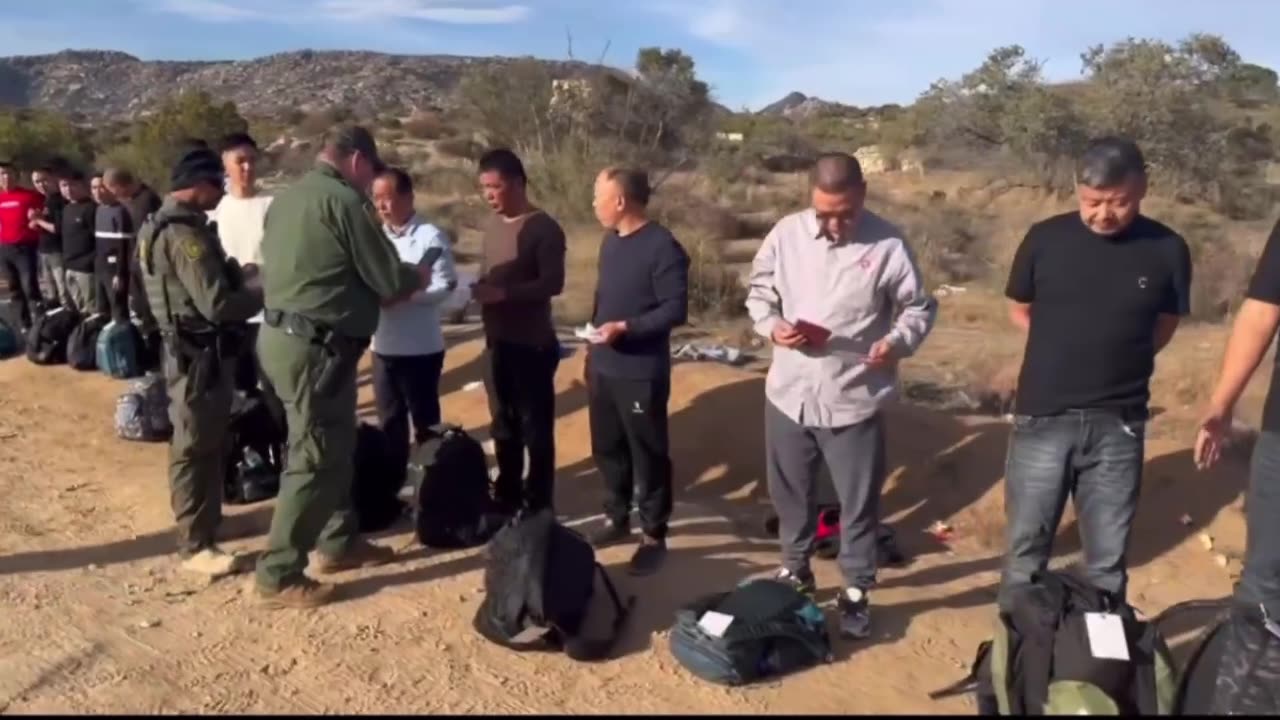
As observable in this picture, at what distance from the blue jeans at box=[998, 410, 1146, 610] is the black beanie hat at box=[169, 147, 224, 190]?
11.5 feet

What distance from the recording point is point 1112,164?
419cm

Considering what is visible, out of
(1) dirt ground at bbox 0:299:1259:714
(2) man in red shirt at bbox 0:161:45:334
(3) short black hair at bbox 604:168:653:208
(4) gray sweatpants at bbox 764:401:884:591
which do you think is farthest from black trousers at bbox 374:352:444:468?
(2) man in red shirt at bbox 0:161:45:334

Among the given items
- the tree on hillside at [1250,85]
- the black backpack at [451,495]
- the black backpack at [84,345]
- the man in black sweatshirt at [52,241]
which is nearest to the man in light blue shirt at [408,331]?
the black backpack at [451,495]

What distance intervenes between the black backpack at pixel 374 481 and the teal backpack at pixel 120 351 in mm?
4181

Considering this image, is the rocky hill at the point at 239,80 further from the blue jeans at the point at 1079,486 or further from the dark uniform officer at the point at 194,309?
the blue jeans at the point at 1079,486

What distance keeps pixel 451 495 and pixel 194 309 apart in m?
1.45

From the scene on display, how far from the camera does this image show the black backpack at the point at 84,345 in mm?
9891

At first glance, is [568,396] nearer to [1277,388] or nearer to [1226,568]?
[1226,568]

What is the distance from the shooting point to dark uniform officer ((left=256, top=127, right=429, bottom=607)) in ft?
15.6

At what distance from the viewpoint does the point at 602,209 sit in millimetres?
5359

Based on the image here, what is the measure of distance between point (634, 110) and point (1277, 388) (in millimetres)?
22753

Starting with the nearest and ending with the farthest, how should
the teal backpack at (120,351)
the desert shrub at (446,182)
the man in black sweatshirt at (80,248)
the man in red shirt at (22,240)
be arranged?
the teal backpack at (120,351) < the man in black sweatshirt at (80,248) < the man in red shirt at (22,240) < the desert shrub at (446,182)

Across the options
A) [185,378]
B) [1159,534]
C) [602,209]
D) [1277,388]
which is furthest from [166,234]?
[1159,534]

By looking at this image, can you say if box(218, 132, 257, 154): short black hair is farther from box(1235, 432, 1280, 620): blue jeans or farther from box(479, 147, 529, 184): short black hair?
box(1235, 432, 1280, 620): blue jeans
